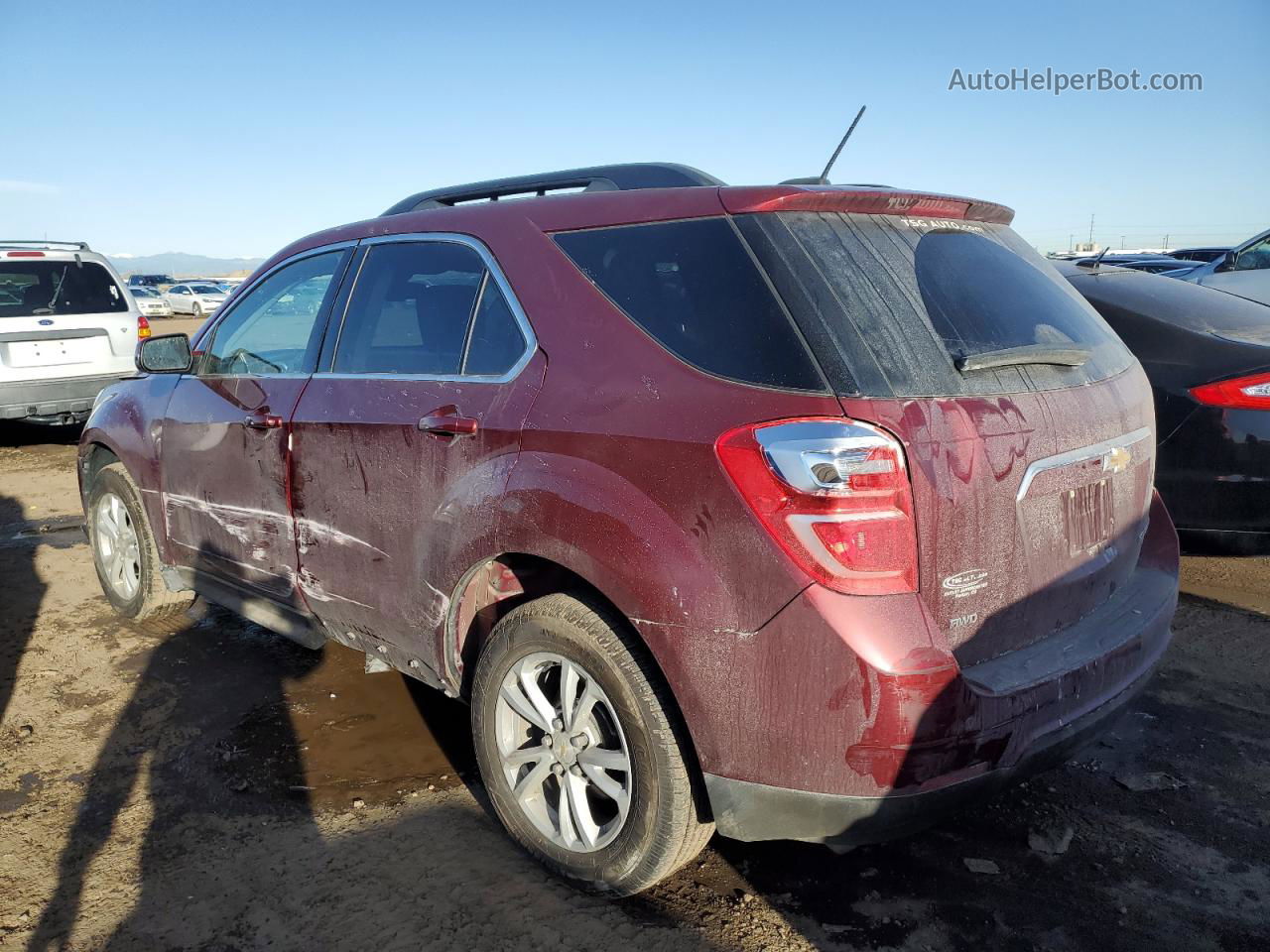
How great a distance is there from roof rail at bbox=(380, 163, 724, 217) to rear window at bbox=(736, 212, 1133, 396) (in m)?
Answer: 0.46

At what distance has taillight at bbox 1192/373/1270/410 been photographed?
399 centimetres

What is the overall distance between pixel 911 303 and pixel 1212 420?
250cm

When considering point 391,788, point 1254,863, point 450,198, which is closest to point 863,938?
point 1254,863

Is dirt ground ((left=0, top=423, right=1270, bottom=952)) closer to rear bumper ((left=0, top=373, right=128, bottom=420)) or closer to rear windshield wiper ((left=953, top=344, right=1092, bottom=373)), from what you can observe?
rear windshield wiper ((left=953, top=344, right=1092, bottom=373))

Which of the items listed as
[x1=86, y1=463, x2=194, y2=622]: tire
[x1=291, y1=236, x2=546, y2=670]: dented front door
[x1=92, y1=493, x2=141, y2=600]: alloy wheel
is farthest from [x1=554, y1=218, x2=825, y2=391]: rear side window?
[x1=92, y1=493, x2=141, y2=600]: alloy wheel

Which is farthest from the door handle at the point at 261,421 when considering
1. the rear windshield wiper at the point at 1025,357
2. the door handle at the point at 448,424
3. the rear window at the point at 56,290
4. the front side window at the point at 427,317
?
the rear window at the point at 56,290

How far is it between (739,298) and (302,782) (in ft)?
7.28

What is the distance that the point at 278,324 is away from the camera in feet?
12.4

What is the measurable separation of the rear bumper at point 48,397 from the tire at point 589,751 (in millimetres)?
7732

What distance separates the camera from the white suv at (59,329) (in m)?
8.75

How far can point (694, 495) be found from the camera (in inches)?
85.0

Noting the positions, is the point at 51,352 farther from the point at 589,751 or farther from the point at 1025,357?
the point at 1025,357

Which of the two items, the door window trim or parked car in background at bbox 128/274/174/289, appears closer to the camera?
the door window trim

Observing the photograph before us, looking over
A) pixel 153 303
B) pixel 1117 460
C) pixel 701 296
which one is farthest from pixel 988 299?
pixel 153 303
